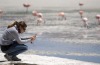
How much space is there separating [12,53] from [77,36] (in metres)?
8.31

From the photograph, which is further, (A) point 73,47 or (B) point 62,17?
(B) point 62,17

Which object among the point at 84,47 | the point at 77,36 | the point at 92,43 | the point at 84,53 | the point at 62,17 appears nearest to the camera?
the point at 84,53

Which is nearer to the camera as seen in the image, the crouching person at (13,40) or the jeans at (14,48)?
the crouching person at (13,40)

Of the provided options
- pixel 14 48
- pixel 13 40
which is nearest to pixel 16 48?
pixel 14 48

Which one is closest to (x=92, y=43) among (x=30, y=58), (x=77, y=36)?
(x=77, y=36)

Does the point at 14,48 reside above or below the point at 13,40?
below

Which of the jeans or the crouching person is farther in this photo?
the jeans

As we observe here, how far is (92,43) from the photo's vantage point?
44.2ft

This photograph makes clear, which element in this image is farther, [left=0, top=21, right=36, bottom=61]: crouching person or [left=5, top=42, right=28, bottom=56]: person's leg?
[left=5, top=42, right=28, bottom=56]: person's leg

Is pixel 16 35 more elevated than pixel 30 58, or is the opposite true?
pixel 16 35

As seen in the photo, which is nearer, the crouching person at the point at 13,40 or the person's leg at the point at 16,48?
the crouching person at the point at 13,40

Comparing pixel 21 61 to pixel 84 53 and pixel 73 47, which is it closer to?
pixel 84 53

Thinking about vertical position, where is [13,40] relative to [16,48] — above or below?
above

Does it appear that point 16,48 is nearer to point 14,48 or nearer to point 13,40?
point 14,48
